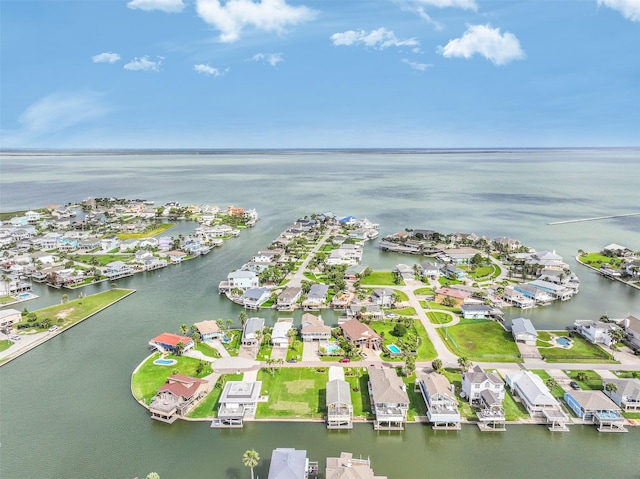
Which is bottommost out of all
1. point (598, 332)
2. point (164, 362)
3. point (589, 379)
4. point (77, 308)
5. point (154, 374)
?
point (154, 374)

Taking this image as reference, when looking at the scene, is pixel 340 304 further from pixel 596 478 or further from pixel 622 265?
pixel 622 265

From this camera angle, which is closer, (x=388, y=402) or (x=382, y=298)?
(x=388, y=402)

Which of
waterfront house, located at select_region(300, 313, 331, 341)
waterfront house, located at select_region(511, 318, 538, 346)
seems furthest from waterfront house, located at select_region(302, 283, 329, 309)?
waterfront house, located at select_region(511, 318, 538, 346)

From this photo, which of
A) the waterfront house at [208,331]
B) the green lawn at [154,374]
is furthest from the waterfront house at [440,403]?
the waterfront house at [208,331]

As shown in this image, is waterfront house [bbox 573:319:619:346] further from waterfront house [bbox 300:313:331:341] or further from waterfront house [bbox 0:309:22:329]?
waterfront house [bbox 0:309:22:329]

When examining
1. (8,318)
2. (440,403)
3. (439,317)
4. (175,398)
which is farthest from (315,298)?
(8,318)

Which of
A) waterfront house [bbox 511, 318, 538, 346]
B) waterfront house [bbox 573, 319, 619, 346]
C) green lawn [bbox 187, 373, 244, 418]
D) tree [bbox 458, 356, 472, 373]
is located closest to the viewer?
green lawn [bbox 187, 373, 244, 418]

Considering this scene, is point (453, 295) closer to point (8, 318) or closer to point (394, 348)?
point (394, 348)
